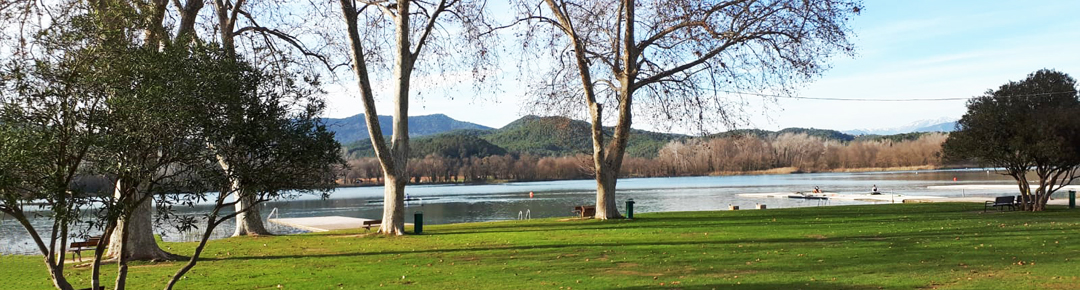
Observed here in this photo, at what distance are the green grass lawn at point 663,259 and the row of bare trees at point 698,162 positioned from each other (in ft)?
419

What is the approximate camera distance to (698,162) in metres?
158

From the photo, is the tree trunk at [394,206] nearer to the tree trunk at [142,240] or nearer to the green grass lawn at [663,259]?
the green grass lawn at [663,259]

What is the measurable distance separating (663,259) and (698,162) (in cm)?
14584

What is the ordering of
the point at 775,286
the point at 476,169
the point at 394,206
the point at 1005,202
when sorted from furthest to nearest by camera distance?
the point at 476,169, the point at 1005,202, the point at 394,206, the point at 775,286

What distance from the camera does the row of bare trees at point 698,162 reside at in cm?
15312

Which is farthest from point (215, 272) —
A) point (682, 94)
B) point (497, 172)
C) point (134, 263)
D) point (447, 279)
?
point (497, 172)

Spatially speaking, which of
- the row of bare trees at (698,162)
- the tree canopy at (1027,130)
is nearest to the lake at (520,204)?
the tree canopy at (1027,130)

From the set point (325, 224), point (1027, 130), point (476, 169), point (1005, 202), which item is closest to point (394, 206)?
point (325, 224)

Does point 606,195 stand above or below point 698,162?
below

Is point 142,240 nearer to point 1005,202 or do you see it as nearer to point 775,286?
point 775,286

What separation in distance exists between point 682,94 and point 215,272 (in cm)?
1726

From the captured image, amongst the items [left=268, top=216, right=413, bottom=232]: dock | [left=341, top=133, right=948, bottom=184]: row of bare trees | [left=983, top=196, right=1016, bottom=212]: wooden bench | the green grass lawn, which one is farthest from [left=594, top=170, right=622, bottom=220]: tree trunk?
[left=341, top=133, right=948, bottom=184]: row of bare trees

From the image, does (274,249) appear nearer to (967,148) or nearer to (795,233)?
(795,233)

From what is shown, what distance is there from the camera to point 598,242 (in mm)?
18344
